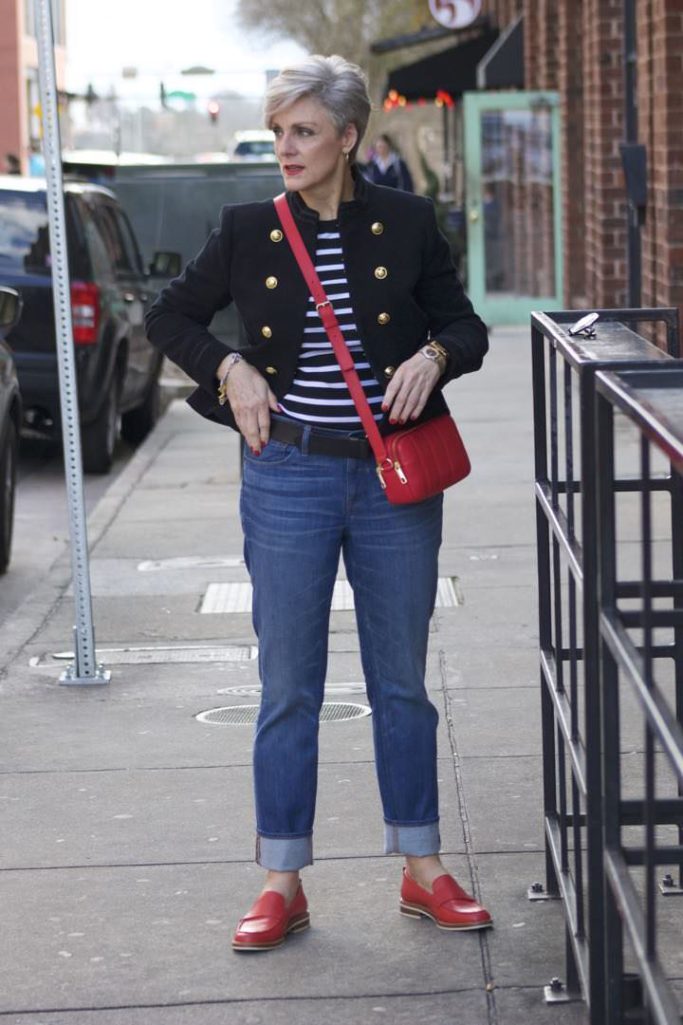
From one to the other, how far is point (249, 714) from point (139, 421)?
8676 mm

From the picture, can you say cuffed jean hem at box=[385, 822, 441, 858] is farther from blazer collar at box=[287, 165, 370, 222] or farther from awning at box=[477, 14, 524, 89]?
awning at box=[477, 14, 524, 89]

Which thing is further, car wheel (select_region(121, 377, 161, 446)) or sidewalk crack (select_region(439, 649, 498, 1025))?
car wheel (select_region(121, 377, 161, 446))

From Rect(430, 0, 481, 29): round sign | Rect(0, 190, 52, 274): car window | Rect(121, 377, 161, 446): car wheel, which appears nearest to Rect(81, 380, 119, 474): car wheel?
Rect(0, 190, 52, 274): car window

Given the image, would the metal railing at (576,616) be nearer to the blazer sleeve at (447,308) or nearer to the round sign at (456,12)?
the blazer sleeve at (447,308)

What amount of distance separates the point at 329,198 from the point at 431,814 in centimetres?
137

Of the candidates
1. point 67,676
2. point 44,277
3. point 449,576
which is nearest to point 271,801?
point 67,676

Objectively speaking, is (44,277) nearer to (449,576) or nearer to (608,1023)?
(449,576)

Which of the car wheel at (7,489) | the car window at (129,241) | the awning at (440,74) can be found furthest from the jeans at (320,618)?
the awning at (440,74)

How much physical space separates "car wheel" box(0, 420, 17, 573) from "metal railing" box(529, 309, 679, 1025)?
5.17 meters

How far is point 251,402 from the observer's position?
417 centimetres

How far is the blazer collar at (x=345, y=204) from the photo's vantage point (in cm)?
422

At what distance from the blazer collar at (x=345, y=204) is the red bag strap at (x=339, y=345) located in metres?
0.06

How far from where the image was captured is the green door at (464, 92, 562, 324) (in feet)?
69.3

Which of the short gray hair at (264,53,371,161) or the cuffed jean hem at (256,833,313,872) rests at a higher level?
the short gray hair at (264,53,371,161)
